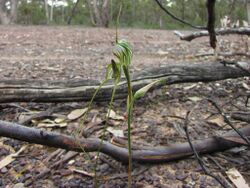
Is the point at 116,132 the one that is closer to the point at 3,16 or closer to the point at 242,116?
the point at 242,116

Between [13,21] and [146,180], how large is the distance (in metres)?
15.0

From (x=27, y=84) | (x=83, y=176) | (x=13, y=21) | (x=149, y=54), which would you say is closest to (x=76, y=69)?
(x=27, y=84)

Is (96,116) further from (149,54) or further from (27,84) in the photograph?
(149,54)

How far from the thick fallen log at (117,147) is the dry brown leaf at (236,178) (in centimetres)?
12

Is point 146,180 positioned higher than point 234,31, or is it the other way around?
point 234,31

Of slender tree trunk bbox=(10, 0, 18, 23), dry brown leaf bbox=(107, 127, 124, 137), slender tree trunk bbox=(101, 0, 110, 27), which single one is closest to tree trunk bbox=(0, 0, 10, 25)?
slender tree trunk bbox=(10, 0, 18, 23)

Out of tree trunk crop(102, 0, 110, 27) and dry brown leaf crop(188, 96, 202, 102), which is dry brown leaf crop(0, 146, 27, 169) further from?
tree trunk crop(102, 0, 110, 27)

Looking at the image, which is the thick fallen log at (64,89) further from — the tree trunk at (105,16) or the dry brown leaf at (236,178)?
the tree trunk at (105,16)

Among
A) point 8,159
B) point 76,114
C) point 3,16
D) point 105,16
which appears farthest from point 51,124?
point 3,16

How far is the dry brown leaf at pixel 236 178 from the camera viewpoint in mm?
1393

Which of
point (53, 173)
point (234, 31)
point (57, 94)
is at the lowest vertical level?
point (53, 173)

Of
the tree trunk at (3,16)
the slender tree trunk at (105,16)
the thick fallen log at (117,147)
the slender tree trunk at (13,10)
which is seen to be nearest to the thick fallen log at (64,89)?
the thick fallen log at (117,147)

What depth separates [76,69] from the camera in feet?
10.4

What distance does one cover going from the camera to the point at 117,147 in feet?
4.75
